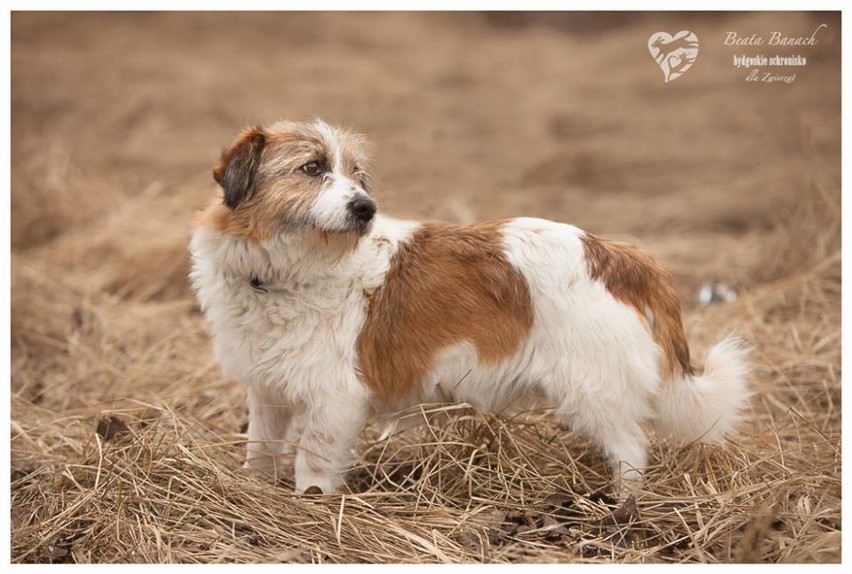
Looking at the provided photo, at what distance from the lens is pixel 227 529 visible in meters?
3.86

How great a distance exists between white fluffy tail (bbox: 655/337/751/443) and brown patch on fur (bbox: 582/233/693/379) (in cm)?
9

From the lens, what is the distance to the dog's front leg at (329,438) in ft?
13.5

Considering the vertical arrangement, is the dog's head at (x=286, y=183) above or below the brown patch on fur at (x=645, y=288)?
above

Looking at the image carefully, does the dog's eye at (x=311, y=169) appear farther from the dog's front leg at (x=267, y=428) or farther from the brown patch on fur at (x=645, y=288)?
the brown patch on fur at (x=645, y=288)

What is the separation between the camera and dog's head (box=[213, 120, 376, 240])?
153 inches

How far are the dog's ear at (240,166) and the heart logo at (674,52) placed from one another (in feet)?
8.35

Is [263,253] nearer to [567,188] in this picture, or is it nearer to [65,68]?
[567,188]

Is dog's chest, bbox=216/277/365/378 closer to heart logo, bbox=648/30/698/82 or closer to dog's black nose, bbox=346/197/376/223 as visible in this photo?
dog's black nose, bbox=346/197/376/223

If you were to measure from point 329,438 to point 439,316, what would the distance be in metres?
0.72

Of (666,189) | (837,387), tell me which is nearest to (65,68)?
(666,189)

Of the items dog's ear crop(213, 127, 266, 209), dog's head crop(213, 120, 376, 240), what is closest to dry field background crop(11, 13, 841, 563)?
dog's head crop(213, 120, 376, 240)

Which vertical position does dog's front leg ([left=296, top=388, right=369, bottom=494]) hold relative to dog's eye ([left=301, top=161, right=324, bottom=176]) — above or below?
below

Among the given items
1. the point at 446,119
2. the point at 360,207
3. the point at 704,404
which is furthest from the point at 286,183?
the point at 446,119

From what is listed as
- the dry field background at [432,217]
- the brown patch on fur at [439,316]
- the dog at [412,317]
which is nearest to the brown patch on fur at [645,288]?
the dog at [412,317]
